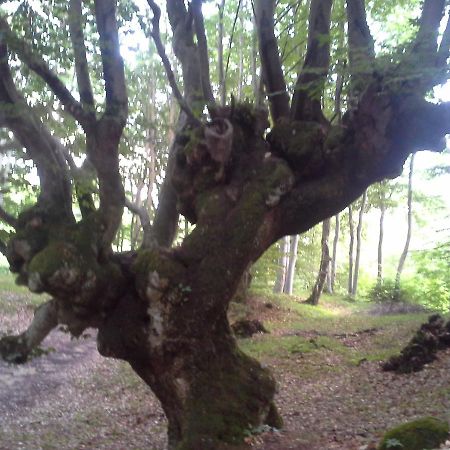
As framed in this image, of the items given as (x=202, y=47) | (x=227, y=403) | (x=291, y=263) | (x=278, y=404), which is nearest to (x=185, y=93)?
(x=202, y=47)

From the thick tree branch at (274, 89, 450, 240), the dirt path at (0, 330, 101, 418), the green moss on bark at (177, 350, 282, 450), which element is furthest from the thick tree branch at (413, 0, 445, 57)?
the dirt path at (0, 330, 101, 418)

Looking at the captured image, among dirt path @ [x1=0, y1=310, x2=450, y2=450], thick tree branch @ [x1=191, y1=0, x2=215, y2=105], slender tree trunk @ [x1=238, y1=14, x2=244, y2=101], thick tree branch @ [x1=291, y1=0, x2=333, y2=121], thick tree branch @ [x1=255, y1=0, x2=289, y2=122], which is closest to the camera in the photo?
dirt path @ [x1=0, y1=310, x2=450, y2=450]

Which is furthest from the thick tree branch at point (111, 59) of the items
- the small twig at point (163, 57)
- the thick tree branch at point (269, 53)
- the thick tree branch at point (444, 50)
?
the thick tree branch at point (444, 50)

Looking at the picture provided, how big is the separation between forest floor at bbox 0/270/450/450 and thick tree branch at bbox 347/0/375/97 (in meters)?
4.27

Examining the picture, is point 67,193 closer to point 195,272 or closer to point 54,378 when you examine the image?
point 195,272

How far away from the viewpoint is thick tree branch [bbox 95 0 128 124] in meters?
6.66

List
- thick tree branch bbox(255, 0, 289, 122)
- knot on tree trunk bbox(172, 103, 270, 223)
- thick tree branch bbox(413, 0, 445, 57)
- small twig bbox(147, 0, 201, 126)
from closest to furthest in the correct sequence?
1. thick tree branch bbox(413, 0, 445, 57)
2. knot on tree trunk bbox(172, 103, 270, 223)
3. small twig bbox(147, 0, 201, 126)
4. thick tree branch bbox(255, 0, 289, 122)

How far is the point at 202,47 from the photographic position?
7539 mm

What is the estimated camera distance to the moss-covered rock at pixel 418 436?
493 cm

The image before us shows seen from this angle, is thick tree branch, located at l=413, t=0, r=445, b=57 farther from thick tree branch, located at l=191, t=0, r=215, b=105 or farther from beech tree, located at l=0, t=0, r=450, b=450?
thick tree branch, located at l=191, t=0, r=215, b=105

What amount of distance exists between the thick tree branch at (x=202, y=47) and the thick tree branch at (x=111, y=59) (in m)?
1.14

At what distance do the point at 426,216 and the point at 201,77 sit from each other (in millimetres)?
29332

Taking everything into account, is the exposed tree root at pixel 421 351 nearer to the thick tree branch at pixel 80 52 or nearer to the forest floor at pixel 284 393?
the forest floor at pixel 284 393

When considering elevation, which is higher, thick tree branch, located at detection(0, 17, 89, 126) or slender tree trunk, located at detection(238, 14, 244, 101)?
slender tree trunk, located at detection(238, 14, 244, 101)
